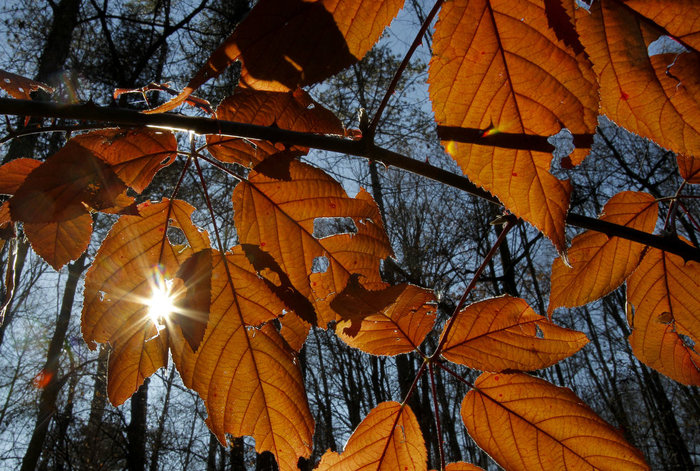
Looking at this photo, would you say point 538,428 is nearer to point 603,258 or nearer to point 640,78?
point 603,258

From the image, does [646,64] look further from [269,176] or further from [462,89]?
[269,176]

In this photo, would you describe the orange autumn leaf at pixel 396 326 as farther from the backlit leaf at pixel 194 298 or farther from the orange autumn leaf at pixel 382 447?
the backlit leaf at pixel 194 298

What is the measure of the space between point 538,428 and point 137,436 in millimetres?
7524

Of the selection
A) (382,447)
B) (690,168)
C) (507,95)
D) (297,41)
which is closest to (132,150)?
(297,41)

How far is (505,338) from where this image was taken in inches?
29.0

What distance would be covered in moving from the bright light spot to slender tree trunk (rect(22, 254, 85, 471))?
19.1 ft

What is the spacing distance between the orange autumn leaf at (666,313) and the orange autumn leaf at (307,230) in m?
0.56

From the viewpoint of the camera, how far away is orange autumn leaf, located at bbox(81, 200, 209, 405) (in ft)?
2.10

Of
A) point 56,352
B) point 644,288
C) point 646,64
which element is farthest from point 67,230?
point 56,352

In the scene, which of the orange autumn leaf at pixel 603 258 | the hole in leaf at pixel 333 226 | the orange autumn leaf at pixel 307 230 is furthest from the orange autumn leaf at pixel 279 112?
the hole in leaf at pixel 333 226

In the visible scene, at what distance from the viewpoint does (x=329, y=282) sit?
649mm

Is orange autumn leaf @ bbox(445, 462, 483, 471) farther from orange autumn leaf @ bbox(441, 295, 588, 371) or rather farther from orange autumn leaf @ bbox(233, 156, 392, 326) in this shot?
orange autumn leaf @ bbox(233, 156, 392, 326)

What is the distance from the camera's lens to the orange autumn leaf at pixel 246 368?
2.09 ft

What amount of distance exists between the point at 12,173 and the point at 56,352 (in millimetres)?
7503
